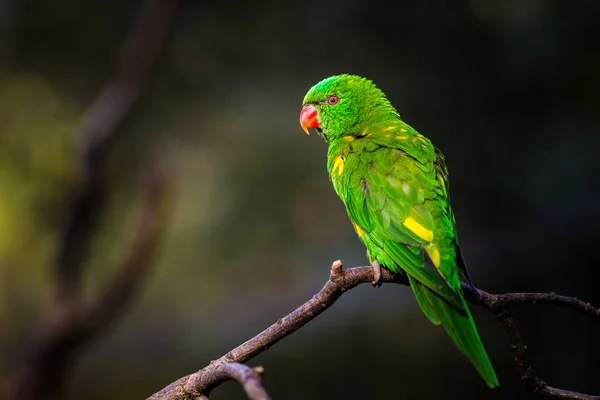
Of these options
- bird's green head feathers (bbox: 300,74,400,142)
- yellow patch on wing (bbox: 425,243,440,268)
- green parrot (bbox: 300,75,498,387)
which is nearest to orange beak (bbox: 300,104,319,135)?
bird's green head feathers (bbox: 300,74,400,142)

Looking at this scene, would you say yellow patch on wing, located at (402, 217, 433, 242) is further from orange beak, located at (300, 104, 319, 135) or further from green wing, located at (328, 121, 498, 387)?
orange beak, located at (300, 104, 319, 135)

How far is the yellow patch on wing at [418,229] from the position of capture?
206 cm

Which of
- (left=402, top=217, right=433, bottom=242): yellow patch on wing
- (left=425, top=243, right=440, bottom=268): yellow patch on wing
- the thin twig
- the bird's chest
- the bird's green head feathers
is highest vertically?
the bird's green head feathers

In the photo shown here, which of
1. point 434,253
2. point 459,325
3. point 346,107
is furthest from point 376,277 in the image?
point 346,107

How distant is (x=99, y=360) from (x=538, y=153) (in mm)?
4242

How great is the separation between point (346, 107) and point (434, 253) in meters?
0.89

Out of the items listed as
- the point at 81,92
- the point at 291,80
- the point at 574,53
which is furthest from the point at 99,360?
the point at 574,53

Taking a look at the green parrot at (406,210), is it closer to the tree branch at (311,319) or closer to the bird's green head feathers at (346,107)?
the bird's green head feathers at (346,107)

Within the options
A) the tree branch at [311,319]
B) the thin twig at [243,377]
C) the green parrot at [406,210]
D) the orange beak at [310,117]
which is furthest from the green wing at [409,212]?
the thin twig at [243,377]

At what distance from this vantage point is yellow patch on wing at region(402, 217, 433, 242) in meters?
2.06

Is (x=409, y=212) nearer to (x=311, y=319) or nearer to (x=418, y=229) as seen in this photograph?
(x=418, y=229)

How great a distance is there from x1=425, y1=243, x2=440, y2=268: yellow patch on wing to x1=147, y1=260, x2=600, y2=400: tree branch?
18 cm

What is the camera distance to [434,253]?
6.64ft

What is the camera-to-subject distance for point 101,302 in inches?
109
